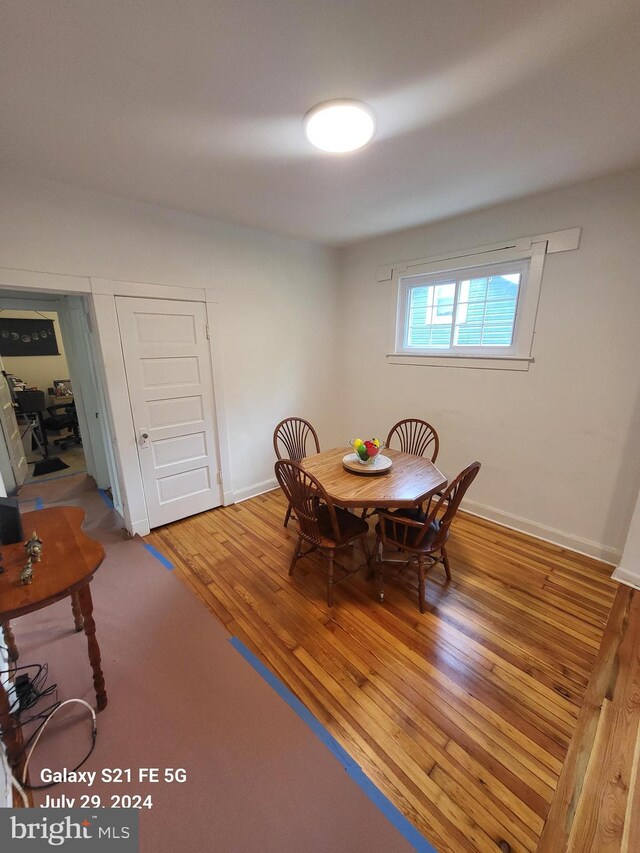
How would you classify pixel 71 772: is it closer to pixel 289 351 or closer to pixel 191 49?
pixel 191 49

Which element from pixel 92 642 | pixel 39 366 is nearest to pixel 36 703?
pixel 92 642

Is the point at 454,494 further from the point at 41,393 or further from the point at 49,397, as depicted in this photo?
the point at 49,397

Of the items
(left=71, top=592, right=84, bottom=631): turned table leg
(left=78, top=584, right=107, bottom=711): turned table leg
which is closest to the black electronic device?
(left=78, top=584, right=107, bottom=711): turned table leg

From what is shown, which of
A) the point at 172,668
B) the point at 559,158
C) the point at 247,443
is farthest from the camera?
the point at 247,443

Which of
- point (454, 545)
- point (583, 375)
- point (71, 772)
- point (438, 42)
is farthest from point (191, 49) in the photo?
point (454, 545)

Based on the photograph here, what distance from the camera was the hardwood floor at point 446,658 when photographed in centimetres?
120

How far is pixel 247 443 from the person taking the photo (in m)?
3.45

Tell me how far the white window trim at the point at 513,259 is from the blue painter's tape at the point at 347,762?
2727mm

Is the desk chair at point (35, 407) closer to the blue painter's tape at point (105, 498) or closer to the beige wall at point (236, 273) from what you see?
the blue painter's tape at point (105, 498)

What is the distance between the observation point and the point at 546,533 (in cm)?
269

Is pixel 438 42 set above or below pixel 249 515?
above

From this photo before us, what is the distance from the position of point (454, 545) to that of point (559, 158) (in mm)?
2682

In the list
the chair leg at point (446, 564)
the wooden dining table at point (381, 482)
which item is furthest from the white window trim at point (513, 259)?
the chair leg at point (446, 564)

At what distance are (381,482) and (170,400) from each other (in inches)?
76.5
